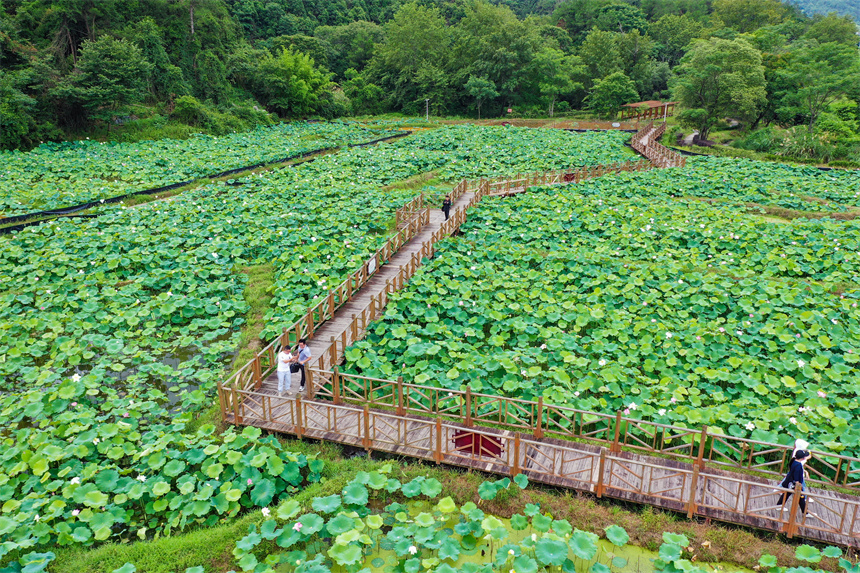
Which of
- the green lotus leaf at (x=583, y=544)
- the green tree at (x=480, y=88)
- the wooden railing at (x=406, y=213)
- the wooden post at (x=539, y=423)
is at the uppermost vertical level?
the green tree at (x=480, y=88)

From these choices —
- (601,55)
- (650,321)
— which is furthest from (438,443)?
(601,55)

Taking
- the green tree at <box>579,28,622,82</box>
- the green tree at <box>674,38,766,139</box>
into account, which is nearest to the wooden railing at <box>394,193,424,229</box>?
the green tree at <box>674,38,766,139</box>

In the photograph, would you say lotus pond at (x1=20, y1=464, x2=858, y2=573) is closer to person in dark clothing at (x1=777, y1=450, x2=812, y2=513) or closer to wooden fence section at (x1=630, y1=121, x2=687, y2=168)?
person in dark clothing at (x1=777, y1=450, x2=812, y2=513)

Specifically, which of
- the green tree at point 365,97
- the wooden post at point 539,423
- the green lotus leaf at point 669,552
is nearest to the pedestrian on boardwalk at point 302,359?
the wooden post at point 539,423

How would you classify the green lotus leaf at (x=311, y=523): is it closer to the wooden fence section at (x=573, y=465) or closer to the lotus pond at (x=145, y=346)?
the lotus pond at (x=145, y=346)

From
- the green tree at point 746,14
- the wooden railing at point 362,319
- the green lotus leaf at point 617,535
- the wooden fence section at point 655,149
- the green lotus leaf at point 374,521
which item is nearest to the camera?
the green lotus leaf at point 617,535
